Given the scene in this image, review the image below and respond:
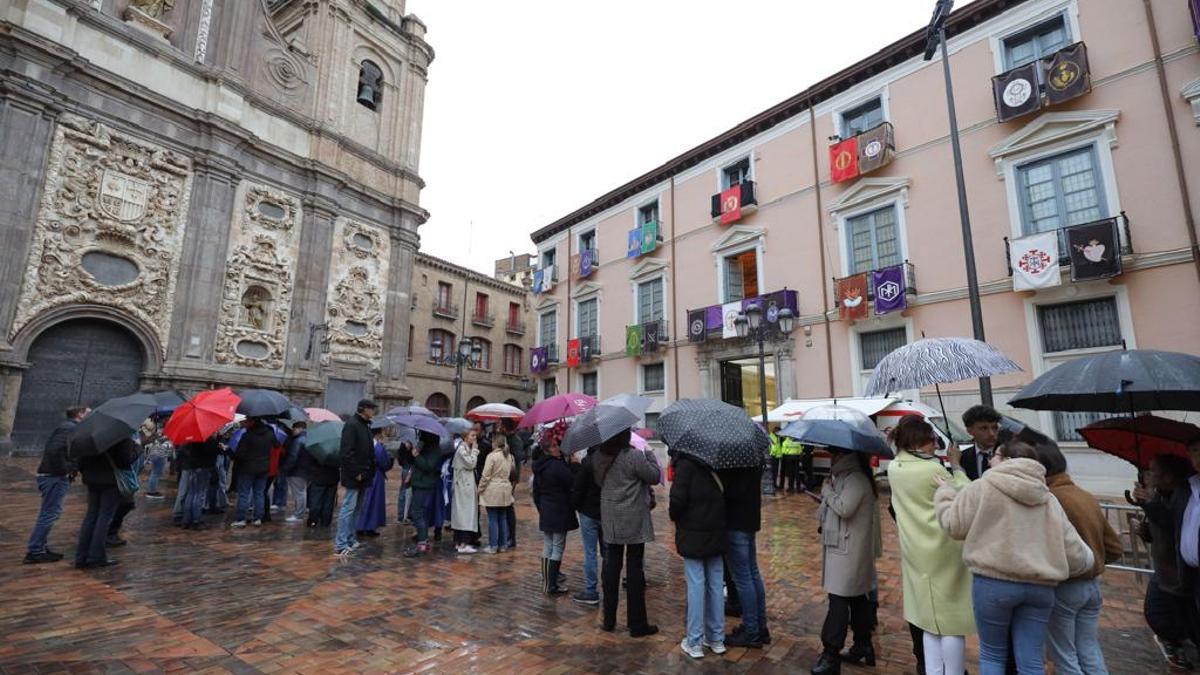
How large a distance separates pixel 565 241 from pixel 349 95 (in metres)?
11.0

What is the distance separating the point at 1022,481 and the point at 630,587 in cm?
288

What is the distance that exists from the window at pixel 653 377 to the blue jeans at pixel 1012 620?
18.7 metres

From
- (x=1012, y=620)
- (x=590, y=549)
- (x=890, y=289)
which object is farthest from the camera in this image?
(x=890, y=289)

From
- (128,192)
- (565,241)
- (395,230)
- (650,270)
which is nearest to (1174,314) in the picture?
(650,270)

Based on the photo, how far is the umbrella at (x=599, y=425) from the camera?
4.57 meters

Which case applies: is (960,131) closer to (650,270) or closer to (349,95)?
(650,270)

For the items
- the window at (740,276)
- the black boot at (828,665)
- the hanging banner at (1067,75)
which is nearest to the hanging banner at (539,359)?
the window at (740,276)

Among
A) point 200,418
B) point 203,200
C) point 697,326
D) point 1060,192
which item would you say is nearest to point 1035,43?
point 1060,192

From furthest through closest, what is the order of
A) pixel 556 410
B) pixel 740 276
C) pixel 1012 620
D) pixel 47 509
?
pixel 740 276
pixel 556 410
pixel 47 509
pixel 1012 620

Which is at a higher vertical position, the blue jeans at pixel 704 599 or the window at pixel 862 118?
the window at pixel 862 118

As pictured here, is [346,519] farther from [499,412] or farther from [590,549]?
[590,549]

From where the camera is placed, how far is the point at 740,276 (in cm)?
2019

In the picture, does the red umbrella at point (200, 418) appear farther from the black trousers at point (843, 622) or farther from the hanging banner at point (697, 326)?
the hanging banner at point (697, 326)

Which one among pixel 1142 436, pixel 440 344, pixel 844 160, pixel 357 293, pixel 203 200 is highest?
pixel 844 160
